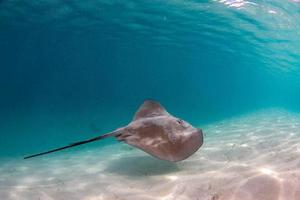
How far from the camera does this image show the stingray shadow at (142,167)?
5847 millimetres

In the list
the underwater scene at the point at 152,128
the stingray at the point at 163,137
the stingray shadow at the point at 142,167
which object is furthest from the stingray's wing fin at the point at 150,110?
the stingray shadow at the point at 142,167

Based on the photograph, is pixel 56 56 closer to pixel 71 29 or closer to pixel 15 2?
pixel 71 29

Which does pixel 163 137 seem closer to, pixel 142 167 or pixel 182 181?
pixel 182 181

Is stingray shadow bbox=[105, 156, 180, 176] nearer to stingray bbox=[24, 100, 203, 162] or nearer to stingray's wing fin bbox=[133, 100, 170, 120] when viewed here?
stingray bbox=[24, 100, 203, 162]

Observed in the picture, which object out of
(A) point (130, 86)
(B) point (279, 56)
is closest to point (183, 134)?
(B) point (279, 56)

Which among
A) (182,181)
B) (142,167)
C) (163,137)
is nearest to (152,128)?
(163,137)

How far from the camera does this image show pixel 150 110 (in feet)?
21.0

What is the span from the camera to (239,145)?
326 inches

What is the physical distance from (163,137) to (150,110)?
60.6 inches

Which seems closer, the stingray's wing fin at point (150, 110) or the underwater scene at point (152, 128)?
the underwater scene at point (152, 128)

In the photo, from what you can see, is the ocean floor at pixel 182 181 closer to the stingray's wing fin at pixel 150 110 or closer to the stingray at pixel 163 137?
the stingray at pixel 163 137

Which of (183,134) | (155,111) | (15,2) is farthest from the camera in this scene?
(15,2)

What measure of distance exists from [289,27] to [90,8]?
48.0 ft

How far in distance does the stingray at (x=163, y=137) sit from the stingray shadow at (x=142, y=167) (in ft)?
3.32
